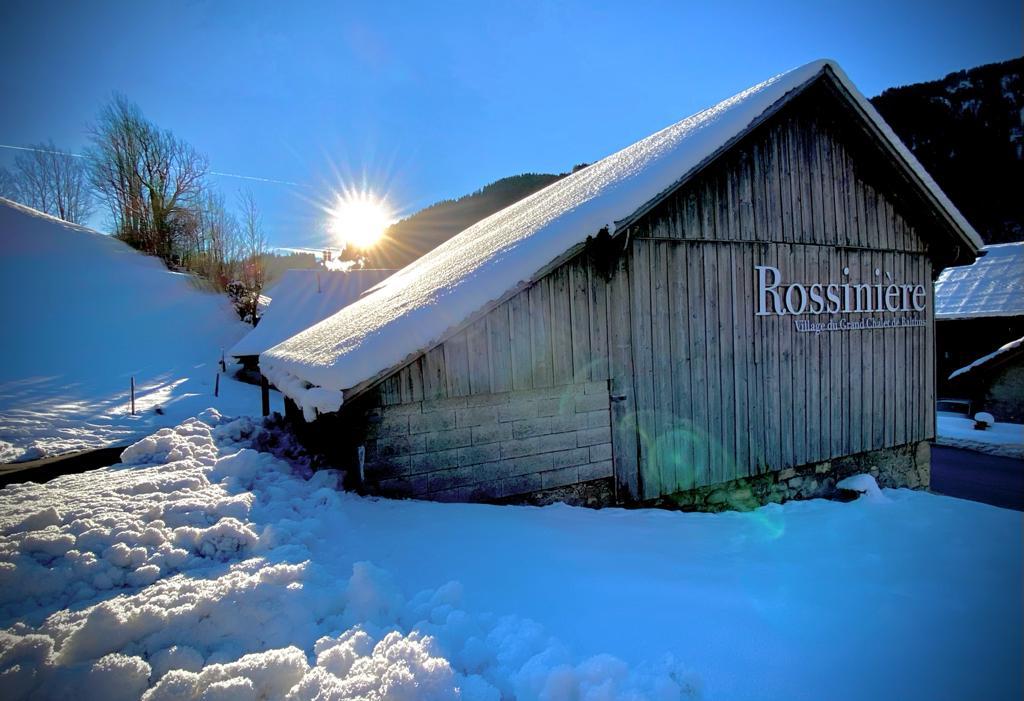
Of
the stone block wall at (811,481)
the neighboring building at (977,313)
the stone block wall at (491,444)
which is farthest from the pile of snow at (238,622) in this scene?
the neighboring building at (977,313)

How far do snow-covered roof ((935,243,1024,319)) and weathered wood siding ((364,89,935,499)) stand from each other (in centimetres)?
1645

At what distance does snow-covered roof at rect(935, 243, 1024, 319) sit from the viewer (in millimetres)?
19578

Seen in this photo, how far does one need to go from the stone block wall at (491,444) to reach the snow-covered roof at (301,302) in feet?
65.1

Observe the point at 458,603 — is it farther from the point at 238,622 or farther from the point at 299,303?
the point at 299,303

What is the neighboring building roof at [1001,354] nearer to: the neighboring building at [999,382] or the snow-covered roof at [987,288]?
the neighboring building at [999,382]

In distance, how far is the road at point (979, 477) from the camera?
430 inches

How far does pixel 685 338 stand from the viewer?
249 inches

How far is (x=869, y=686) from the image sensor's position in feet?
8.13

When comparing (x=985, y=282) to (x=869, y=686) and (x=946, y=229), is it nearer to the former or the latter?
(x=946, y=229)

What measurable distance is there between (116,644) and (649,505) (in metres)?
5.32

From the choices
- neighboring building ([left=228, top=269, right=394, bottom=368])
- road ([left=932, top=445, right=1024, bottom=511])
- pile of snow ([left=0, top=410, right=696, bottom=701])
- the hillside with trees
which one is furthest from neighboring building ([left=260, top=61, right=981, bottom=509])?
the hillside with trees

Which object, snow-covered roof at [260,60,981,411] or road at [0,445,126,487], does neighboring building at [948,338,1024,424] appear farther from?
road at [0,445,126,487]

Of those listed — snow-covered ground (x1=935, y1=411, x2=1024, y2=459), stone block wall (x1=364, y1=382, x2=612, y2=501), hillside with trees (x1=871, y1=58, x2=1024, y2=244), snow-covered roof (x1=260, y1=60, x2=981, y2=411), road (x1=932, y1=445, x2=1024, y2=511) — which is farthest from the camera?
hillside with trees (x1=871, y1=58, x2=1024, y2=244)

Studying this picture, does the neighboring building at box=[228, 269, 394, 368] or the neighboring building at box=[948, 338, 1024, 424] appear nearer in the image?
the neighboring building at box=[948, 338, 1024, 424]
